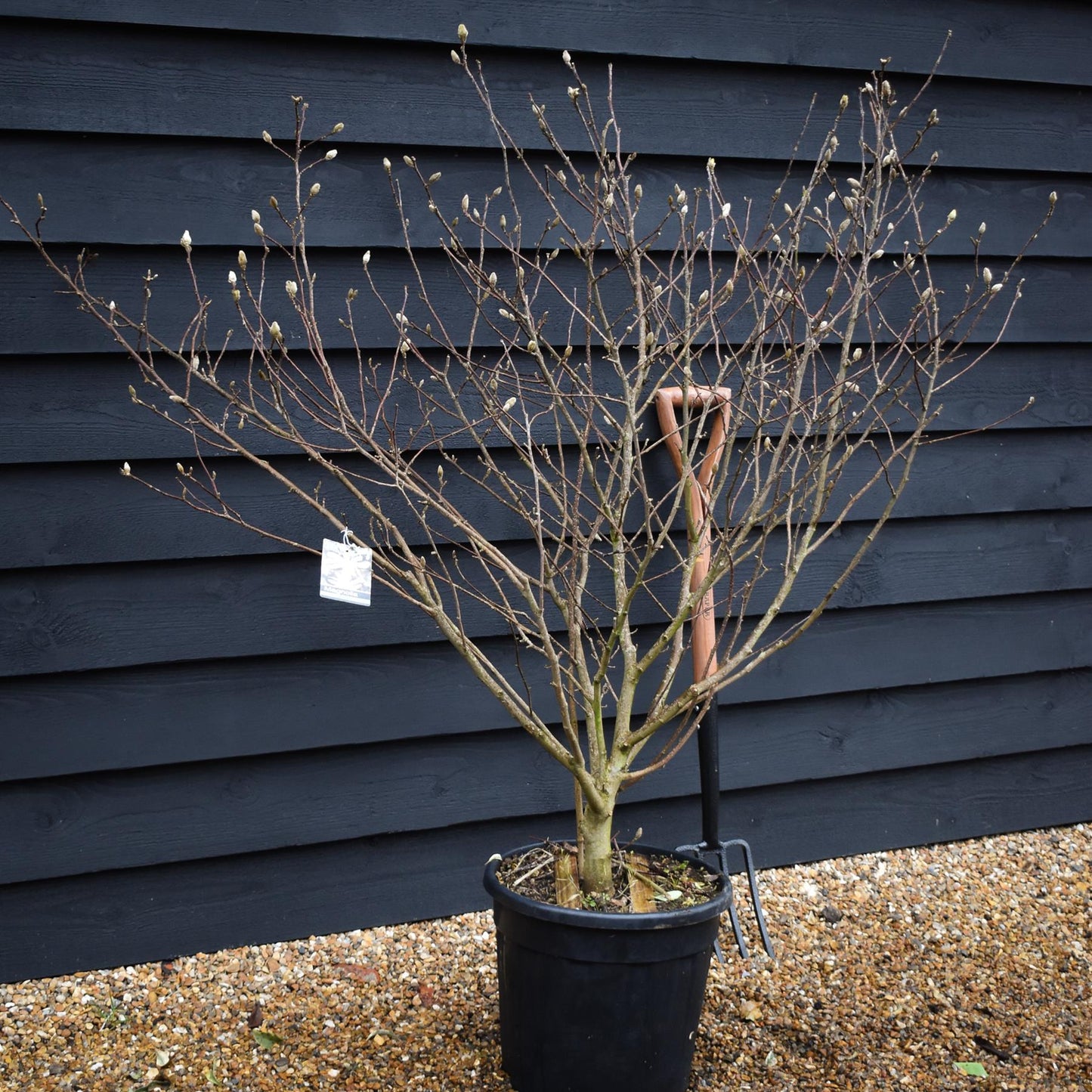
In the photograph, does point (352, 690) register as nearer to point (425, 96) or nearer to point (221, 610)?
point (221, 610)

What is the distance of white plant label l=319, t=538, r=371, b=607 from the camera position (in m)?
2.09

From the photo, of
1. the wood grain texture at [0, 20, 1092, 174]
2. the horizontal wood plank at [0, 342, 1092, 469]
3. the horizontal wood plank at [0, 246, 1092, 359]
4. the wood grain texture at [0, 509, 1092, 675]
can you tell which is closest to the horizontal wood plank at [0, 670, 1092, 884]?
the wood grain texture at [0, 509, 1092, 675]

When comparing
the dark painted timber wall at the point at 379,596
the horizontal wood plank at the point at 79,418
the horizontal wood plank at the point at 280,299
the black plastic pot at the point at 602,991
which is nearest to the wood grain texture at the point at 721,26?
the dark painted timber wall at the point at 379,596

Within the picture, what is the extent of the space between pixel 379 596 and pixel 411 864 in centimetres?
64

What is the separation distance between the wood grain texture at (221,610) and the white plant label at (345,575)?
293 mm

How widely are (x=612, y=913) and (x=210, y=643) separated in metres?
1.07

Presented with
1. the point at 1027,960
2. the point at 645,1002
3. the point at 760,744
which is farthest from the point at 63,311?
the point at 1027,960

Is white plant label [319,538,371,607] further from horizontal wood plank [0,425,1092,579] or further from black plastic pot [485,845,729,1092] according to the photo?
black plastic pot [485,845,729,1092]

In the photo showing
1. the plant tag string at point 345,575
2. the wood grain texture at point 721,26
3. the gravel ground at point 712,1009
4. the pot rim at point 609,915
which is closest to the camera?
the pot rim at point 609,915

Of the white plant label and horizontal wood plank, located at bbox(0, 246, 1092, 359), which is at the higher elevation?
horizontal wood plank, located at bbox(0, 246, 1092, 359)

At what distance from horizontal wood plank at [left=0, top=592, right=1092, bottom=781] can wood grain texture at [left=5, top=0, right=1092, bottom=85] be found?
52.4 inches

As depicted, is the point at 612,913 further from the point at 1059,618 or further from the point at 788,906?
the point at 1059,618

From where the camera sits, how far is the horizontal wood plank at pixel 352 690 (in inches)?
88.5

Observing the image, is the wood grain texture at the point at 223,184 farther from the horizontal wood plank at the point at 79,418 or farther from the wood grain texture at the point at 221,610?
the wood grain texture at the point at 221,610
